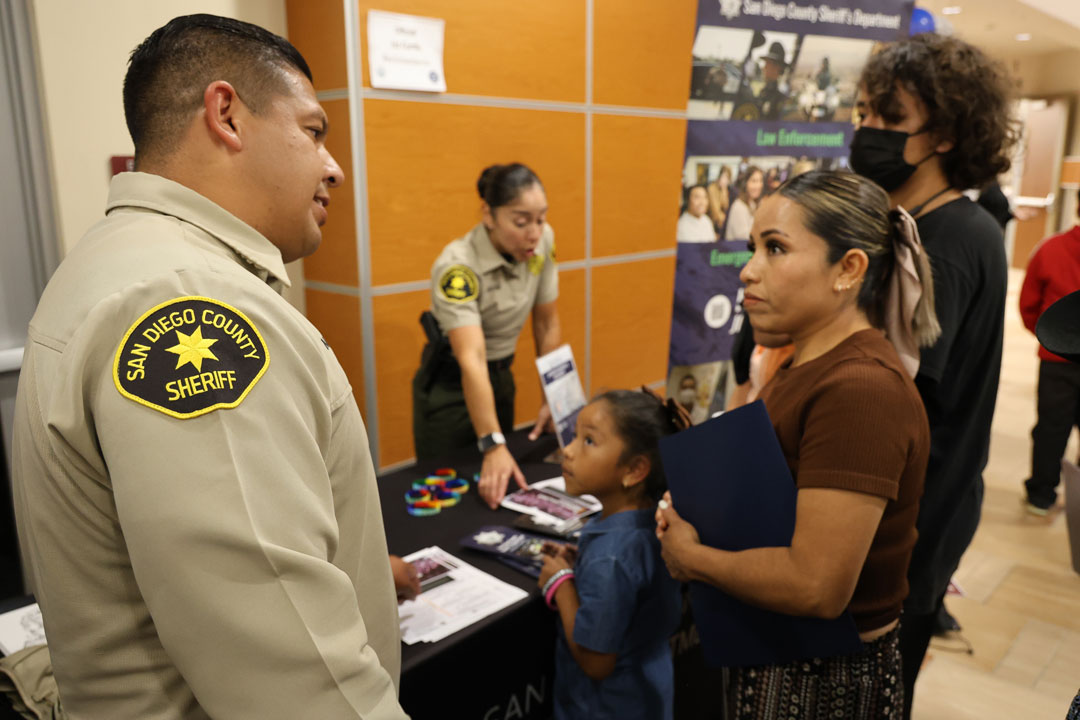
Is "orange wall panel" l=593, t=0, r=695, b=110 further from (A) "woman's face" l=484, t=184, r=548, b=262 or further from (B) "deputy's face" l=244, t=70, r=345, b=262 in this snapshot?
(B) "deputy's face" l=244, t=70, r=345, b=262

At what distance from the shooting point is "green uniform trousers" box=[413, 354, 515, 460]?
2584 millimetres

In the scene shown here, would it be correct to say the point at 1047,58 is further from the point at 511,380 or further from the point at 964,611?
the point at 511,380

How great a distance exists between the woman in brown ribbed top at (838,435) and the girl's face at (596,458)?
0.91ft

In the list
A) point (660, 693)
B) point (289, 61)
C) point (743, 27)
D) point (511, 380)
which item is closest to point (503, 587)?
point (660, 693)

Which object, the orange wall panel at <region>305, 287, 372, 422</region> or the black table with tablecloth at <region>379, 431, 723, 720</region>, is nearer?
the black table with tablecloth at <region>379, 431, 723, 720</region>

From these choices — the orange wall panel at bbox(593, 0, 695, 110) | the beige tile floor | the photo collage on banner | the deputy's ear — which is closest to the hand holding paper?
the deputy's ear

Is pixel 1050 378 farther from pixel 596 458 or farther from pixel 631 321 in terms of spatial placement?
pixel 596 458

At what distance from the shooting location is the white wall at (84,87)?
2.18 meters

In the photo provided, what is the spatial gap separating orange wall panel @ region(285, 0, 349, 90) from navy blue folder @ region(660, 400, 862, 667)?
1.95m

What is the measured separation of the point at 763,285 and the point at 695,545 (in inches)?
18.0

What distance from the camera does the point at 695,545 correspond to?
4.14ft

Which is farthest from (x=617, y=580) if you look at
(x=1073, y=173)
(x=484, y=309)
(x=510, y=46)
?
(x=1073, y=173)

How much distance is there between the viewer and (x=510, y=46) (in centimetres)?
301

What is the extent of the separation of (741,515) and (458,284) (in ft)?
4.67
